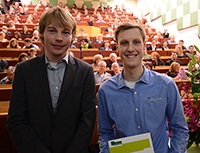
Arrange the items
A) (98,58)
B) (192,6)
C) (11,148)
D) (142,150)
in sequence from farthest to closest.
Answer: (192,6) → (98,58) → (11,148) → (142,150)

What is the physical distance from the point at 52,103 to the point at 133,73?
0.21 metres

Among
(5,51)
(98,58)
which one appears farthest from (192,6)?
(5,51)

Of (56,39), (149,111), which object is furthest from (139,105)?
(56,39)

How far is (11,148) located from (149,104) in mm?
553

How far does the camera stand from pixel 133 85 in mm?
416

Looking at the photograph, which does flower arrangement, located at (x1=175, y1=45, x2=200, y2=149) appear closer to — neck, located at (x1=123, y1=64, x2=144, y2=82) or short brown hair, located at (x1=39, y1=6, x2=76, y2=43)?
neck, located at (x1=123, y1=64, x2=144, y2=82)

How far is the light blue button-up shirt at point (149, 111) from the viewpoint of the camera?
0.38 m

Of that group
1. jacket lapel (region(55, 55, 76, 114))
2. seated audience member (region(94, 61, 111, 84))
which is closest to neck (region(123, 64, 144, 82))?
jacket lapel (region(55, 55, 76, 114))

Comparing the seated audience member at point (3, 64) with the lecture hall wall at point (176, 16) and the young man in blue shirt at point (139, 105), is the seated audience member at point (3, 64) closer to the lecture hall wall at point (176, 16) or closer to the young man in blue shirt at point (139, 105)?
the young man in blue shirt at point (139, 105)

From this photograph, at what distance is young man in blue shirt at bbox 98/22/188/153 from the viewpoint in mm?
377

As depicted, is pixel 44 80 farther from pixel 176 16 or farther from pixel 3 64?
pixel 176 16

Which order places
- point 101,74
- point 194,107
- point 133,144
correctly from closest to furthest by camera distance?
point 133,144, point 194,107, point 101,74

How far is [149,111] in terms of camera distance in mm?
383

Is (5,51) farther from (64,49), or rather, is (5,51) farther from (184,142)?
(184,142)
